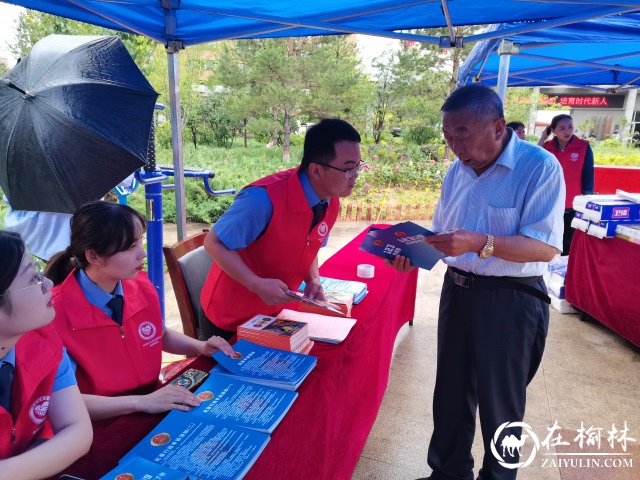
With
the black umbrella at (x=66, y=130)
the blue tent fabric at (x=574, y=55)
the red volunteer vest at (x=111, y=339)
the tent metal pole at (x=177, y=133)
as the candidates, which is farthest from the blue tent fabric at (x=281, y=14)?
the red volunteer vest at (x=111, y=339)

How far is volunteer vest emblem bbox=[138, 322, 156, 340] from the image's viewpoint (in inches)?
54.6

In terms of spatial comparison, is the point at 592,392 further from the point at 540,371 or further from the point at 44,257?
the point at 44,257

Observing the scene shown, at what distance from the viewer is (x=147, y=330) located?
141 centimetres

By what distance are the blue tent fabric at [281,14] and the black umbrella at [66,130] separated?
51cm

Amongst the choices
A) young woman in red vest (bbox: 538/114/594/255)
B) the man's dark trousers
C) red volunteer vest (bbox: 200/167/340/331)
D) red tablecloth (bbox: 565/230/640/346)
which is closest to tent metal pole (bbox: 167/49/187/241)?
red volunteer vest (bbox: 200/167/340/331)

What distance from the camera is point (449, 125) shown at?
62.1 inches

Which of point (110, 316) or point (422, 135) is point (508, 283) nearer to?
point (110, 316)

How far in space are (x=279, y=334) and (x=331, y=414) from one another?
11.4 inches

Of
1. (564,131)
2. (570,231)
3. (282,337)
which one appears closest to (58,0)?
(282,337)

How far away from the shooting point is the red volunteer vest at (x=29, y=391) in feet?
3.02

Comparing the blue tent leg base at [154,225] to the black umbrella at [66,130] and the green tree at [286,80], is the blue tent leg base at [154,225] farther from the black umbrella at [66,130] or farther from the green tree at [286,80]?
the green tree at [286,80]

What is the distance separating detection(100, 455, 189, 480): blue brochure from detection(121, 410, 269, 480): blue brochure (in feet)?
0.07

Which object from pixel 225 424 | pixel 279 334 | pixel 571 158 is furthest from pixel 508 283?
pixel 571 158

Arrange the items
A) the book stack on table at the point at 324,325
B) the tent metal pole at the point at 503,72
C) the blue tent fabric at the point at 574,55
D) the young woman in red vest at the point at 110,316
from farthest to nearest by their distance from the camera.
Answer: the tent metal pole at the point at 503,72 → the blue tent fabric at the point at 574,55 → the book stack on table at the point at 324,325 → the young woman in red vest at the point at 110,316
